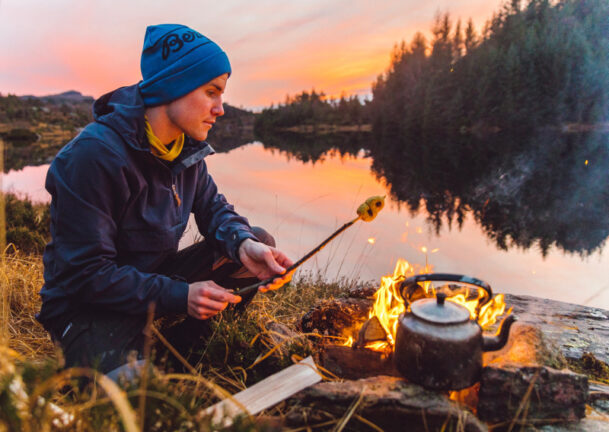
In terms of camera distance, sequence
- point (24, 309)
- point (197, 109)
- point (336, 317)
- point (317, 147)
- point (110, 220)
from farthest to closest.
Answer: point (317, 147) → point (24, 309) → point (336, 317) → point (197, 109) → point (110, 220)

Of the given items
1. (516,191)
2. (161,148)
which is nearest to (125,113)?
(161,148)

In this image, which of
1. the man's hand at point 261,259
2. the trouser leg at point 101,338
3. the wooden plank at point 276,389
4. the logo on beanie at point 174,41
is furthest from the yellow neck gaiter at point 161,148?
the wooden plank at point 276,389

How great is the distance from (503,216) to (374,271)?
20.0 ft

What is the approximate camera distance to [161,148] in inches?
97.7

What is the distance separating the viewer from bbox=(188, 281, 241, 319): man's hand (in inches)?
84.4

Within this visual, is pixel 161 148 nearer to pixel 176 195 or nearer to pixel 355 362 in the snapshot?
pixel 176 195

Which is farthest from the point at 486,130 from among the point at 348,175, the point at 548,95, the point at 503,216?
the point at 503,216

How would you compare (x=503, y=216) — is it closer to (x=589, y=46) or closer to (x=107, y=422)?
(x=107, y=422)

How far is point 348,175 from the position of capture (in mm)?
19844

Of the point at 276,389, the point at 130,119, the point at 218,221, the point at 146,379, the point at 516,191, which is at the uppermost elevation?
the point at 130,119

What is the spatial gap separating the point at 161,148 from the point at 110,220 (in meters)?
0.56

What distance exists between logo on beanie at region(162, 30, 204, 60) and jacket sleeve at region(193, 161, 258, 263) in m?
0.81

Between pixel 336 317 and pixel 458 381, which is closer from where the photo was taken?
pixel 458 381

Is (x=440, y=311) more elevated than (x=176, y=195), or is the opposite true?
(x=176, y=195)
